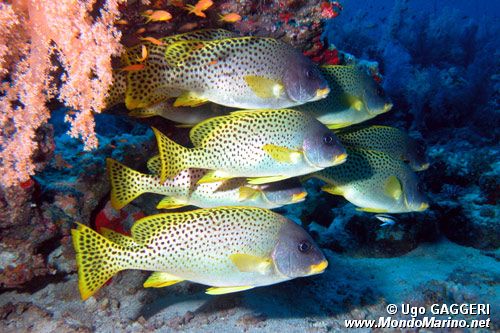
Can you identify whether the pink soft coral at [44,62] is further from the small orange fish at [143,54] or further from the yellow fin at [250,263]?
the yellow fin at [250,263]

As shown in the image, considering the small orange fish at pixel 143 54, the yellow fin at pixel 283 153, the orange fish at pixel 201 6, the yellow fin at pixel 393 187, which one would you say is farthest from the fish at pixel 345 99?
the small orange fish at pixel 143 54

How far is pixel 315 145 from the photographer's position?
351 centimetres

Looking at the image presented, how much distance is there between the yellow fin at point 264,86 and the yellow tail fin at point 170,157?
91 centimetres

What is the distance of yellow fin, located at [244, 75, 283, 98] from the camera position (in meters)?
3.39

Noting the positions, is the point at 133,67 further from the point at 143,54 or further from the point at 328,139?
the point at 328,139

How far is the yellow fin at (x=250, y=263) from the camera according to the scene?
3133 mm

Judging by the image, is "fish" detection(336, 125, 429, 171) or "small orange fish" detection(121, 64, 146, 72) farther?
"fish" detection(336, 125, 429, 171)

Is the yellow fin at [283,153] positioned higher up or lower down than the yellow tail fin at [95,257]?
higher up

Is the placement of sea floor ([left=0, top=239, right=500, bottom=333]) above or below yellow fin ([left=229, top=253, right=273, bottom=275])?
below

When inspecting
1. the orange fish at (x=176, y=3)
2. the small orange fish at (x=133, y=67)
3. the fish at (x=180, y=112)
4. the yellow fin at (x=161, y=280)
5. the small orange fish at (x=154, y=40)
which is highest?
the orange fish at (x=176, y=3)

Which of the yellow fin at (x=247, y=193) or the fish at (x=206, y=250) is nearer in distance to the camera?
the fish at (x=206, y=250)

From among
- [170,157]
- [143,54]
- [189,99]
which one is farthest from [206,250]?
[143,54]

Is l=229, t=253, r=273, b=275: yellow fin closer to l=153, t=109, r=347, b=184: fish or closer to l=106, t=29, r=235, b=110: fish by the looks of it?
l=153, t=109, r=347, b=184: fish

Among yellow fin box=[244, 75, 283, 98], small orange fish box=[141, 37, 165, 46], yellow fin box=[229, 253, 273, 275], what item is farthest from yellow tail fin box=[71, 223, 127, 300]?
yellow fin box=[244, 75, 283, 98]
